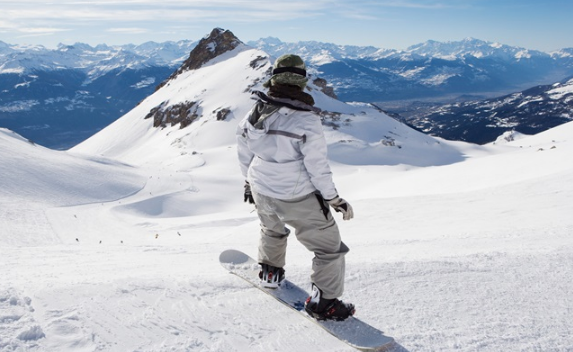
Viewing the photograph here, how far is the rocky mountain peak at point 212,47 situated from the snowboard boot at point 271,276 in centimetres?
10079

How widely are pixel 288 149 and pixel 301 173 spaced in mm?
281

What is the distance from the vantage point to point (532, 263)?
17.5 feet

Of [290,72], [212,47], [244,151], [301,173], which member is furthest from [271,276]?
[212,47]

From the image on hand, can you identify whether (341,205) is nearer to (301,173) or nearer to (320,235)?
(320,235)

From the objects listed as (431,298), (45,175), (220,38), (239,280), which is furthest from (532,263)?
(220,38)

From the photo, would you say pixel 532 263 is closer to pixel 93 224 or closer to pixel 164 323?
pixel 164 323

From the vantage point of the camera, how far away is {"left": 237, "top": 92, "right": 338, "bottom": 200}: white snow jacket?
4.02 m

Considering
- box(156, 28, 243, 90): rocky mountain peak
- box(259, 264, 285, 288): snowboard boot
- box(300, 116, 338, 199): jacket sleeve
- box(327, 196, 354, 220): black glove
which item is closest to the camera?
box(300, 116, 338, 199): jacket sleeve

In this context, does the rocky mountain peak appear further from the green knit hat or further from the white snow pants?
the white snow pants

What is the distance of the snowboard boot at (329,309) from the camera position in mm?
4141

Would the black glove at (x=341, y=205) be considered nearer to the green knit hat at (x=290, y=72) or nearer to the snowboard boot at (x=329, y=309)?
the snowboard boot at (x=329, y=309)

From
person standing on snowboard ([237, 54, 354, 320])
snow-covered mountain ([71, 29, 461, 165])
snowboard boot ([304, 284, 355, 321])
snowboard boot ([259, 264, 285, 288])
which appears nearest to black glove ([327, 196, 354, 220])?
person standing on snowboard ([237, 54, 354, 320])

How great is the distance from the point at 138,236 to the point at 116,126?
78.6 metres

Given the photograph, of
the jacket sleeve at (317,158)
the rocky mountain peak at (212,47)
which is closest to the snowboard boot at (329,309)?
the jacket sleeve at (317,158)
